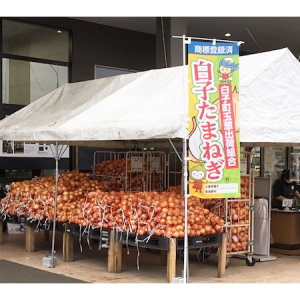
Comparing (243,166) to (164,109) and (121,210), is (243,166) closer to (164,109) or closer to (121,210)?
(164,109)

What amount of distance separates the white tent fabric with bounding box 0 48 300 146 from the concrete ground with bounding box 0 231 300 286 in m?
2.02

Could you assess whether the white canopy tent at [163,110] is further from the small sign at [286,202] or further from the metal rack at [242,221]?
the small sign at [286,202]

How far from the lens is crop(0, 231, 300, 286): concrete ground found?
344 inches

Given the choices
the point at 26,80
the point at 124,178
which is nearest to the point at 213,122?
the point at 124,178

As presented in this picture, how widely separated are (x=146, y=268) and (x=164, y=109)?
2.72 m

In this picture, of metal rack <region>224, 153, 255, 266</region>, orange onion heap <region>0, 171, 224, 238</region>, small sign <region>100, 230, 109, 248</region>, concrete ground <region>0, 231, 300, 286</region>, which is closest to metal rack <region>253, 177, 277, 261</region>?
concrete ground <region>0, 231, 300, 286</region>

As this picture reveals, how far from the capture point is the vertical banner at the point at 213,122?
734cm

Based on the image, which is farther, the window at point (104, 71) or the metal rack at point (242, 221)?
the window at point (104, 71)

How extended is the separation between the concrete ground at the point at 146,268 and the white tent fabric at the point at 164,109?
2.02 m

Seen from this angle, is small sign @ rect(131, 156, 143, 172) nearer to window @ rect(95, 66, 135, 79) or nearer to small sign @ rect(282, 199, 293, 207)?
small sign @ rect(282, 199, 293, 207)

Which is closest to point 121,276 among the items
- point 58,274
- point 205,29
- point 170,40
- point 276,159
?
point 58,274

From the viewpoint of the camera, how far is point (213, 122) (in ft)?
24.3

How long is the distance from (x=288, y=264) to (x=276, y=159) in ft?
33.3

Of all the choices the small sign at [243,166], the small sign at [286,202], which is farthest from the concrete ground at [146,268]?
the small sign at [243,166]
